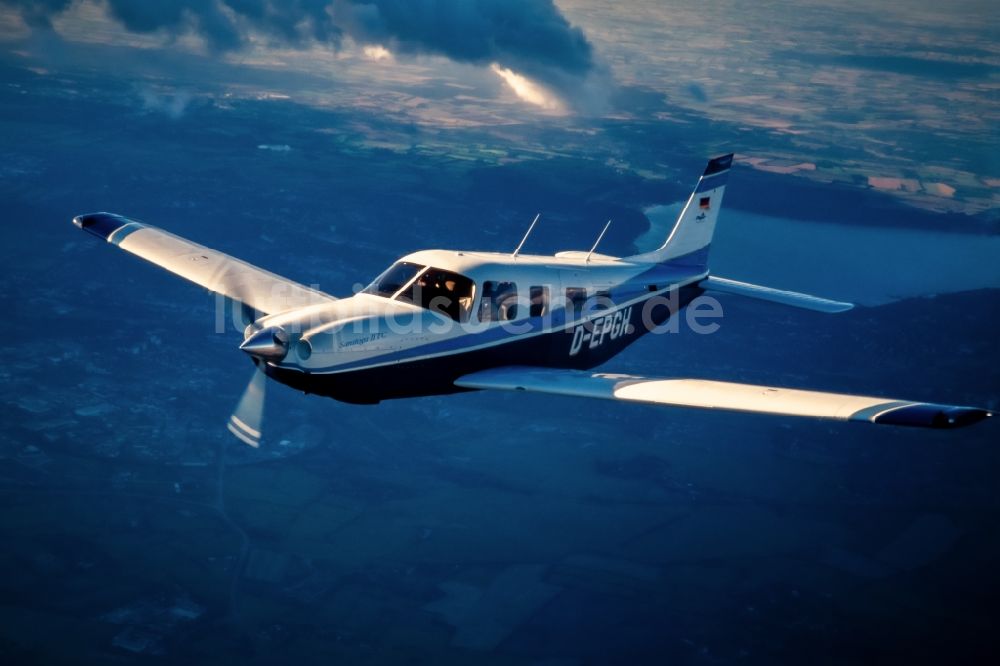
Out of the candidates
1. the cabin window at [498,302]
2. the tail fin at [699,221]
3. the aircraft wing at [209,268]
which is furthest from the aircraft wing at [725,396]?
the tail fin at [699,221]

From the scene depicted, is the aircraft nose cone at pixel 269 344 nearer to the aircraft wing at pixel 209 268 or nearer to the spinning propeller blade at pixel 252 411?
the spinning propeller blade at pixel 252 411

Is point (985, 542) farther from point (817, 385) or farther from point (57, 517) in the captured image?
point (57, 517)

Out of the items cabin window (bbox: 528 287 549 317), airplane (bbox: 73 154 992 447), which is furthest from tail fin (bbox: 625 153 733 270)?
cabin window (bbox: 528 287 549 317)

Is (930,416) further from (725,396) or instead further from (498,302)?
(498,302)

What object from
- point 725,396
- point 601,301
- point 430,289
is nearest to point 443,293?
point 430,289

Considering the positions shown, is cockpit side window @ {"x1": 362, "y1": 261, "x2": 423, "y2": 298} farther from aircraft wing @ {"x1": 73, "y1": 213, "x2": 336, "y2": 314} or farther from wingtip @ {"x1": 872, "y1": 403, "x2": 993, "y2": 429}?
wingtip @ {"x1": 872, "y1": 403, "x2": 993, "y2": 429}

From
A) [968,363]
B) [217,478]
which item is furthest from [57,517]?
[968,363]

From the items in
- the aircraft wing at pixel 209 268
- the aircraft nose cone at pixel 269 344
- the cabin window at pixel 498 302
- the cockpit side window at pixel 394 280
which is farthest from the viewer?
the aircraft wing at pixel 209 268
